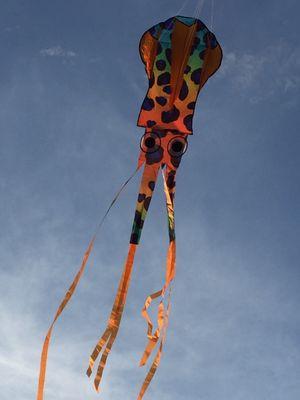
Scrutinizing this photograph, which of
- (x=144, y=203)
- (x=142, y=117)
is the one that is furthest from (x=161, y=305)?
(x=142, y=117)

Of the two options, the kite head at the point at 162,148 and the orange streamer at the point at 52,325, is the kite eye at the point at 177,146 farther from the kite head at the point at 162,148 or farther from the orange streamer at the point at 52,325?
the orange streamer at the point at 52,325

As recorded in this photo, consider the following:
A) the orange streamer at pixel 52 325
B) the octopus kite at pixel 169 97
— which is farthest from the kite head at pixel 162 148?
the orange streamer at pixel 52 325

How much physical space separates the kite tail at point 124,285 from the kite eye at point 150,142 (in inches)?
22.9

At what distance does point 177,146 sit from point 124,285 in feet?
10.7

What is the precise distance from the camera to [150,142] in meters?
10.5

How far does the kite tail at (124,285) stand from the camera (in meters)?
8.45

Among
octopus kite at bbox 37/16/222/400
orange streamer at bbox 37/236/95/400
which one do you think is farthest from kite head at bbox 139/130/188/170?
orange streamer at bbox 37/236/95/400

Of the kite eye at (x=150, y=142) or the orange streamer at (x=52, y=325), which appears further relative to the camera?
the kite eye at (x=150, y=142)

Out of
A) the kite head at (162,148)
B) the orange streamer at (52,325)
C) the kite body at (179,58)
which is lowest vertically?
the orange streamer at (52,325)

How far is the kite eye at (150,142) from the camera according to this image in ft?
34.2

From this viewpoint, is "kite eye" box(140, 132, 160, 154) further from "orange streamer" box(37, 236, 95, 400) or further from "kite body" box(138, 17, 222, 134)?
"orange streamer" box(37, 236, 95, 400)

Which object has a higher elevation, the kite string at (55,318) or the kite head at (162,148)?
the kite head at (162,148)

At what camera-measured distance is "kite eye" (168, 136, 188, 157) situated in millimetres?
10492

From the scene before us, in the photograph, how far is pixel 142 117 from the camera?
10867mm
